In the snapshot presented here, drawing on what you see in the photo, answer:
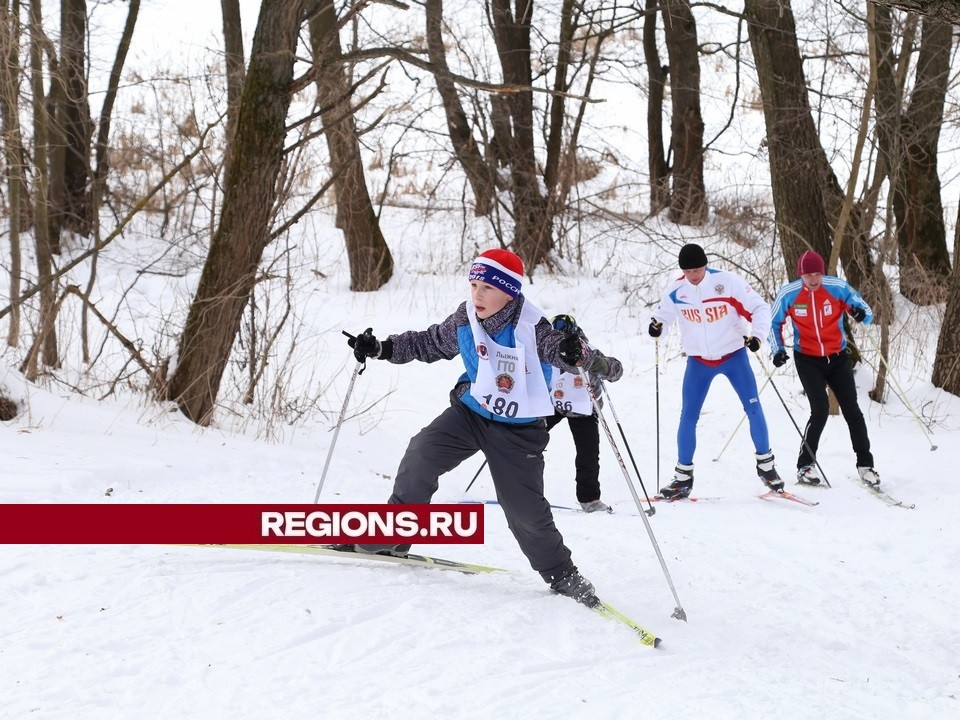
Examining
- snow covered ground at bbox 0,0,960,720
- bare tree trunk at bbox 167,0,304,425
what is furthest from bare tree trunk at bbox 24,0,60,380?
bare tree trunk at bbox 167,0,304,425

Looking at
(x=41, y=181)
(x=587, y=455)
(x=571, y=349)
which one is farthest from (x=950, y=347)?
(x=41, y=181)

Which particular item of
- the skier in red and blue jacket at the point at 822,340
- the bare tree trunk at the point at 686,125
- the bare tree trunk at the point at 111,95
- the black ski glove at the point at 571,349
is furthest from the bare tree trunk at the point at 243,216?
the bare tree trunk at the point at 686,125

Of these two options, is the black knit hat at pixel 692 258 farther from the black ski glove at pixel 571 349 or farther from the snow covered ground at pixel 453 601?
the black ski glove at pixel 571 349

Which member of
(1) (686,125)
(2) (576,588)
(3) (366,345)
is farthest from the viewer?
(1) (686,125)

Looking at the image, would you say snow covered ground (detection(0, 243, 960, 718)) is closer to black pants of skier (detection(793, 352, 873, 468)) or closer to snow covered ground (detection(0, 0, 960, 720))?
snow covered ground (detection(0, 0, 960, 720))

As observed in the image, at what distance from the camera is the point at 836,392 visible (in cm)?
724

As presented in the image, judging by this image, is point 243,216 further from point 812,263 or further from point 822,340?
point 822,340

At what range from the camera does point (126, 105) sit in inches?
682

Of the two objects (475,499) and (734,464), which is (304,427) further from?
(734,464)

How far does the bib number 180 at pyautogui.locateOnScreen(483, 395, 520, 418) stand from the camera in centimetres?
400

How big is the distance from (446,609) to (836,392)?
15.1 feet

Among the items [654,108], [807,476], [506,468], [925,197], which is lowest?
[807,476]

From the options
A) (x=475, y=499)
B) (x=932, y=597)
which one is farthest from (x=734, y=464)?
(x=932, y=597)

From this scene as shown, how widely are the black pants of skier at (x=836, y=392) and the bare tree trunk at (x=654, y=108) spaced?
30.0ft
